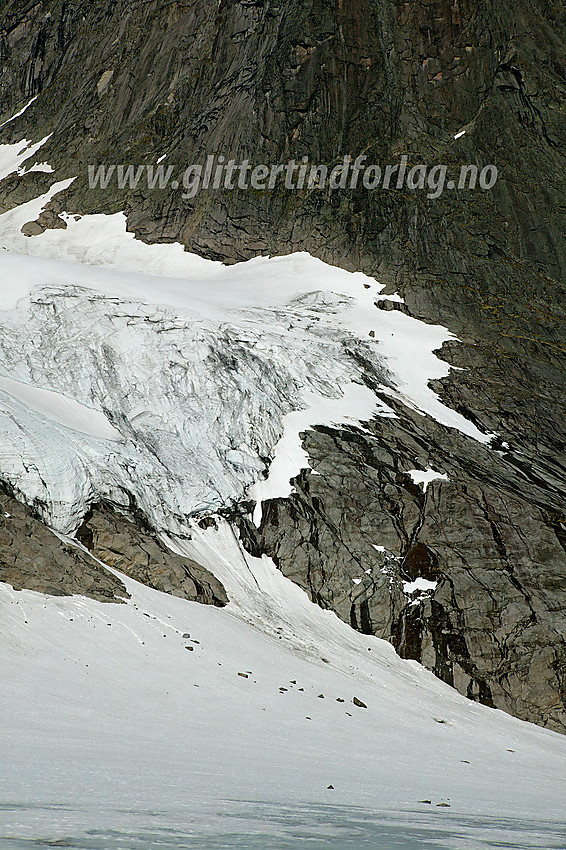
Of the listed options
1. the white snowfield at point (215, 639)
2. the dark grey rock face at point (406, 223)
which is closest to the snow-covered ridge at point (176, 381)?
the white snowfield at point (215, 639)

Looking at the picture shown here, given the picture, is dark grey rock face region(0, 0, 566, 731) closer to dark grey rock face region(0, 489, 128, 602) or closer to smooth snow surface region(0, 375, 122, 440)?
dark grey rock face region(0, 489, 128, 602)

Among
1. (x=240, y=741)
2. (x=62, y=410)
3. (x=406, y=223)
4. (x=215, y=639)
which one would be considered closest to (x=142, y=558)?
(x=215, y=639)

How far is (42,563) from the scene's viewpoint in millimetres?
16281

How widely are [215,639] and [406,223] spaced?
99.3 ft

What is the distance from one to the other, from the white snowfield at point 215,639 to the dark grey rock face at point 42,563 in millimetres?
664

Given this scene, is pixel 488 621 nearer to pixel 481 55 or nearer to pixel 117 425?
pixel 117 425

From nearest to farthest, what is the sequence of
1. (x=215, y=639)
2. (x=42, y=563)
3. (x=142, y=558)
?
(x=42, y=563), (x=215, y=639), (x=142, y=558)

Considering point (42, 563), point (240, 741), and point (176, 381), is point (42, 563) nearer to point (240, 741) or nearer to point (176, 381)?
point (240, 741)

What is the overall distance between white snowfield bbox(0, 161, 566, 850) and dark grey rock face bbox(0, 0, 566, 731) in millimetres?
1439

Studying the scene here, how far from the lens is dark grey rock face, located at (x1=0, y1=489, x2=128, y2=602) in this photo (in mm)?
15750

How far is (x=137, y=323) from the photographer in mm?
26656

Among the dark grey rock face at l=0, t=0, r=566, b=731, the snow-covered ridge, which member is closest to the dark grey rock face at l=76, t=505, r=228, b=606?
the dark grey rock face at l=0, t=0, r=566, b=731

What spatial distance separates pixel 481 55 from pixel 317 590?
3895cm

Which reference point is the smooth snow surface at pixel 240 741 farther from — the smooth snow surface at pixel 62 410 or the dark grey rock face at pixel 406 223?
the smooth snow surface at pixel 62 410
